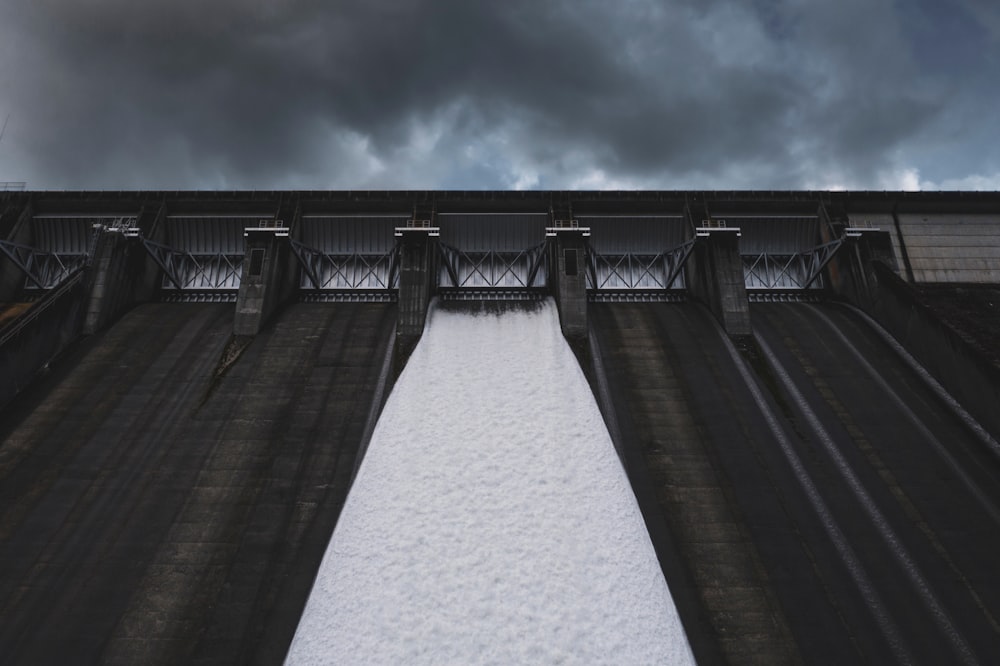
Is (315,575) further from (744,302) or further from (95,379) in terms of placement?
(744,302)

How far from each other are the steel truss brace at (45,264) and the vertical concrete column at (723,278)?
25.8 metres

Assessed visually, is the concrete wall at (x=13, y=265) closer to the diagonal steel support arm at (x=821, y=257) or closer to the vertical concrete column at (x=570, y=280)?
the vertical concrete column at (x=570, y=280)

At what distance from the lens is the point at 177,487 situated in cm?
1280

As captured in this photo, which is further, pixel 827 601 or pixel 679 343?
pixel 679 343

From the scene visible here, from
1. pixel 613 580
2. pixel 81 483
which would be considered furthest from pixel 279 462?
pixel 613 580

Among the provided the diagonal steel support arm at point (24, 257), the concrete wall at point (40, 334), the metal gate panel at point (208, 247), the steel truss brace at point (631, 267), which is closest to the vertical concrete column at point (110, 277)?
the concrete wall at point (40, 334)

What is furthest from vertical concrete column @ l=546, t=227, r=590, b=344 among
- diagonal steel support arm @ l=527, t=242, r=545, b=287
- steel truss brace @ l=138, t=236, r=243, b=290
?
steel truss brace @ l=138, t=236, r=243, b=290

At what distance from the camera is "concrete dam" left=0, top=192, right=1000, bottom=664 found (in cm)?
1030

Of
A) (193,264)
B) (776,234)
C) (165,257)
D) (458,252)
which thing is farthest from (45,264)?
(776,234)

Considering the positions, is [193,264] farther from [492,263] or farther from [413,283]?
[492,263]

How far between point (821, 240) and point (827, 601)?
18.2 meters

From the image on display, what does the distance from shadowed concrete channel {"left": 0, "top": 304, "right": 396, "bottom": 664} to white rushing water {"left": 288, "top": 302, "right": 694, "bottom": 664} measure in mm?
1017

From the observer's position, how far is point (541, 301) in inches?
840

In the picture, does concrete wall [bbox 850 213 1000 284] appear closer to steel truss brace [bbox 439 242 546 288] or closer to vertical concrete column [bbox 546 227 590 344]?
vertical concrete column [bbox 546 227 590 344]
